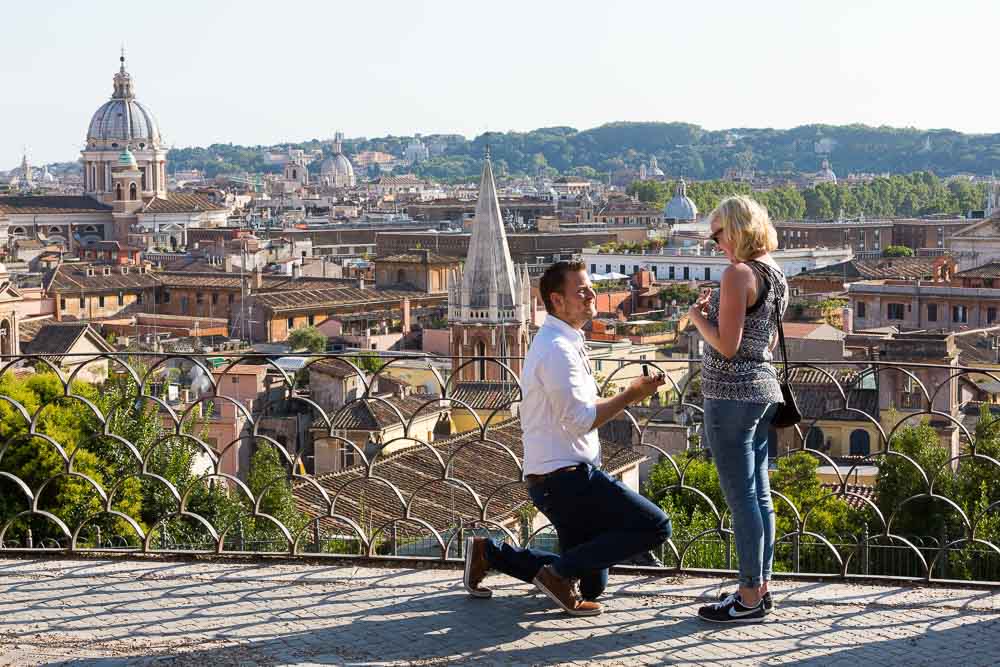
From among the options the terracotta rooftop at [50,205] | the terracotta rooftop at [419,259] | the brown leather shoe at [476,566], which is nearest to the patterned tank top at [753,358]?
the brown leather shoe at [476,566]

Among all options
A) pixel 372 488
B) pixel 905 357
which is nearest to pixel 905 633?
pixel 372 488

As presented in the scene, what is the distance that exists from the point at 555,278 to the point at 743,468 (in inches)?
23.4

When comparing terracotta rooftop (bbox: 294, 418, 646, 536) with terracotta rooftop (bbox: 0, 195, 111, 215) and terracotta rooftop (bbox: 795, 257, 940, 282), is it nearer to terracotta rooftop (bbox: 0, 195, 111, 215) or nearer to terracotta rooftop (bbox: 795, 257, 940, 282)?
terracotta rooftop (bbox: 795, 257, 940, 282)

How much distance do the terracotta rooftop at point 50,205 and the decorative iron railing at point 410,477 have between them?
204 ft

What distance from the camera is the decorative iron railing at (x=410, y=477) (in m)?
4.64

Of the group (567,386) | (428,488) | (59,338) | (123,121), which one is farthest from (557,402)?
(123,121)

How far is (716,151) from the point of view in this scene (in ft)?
595

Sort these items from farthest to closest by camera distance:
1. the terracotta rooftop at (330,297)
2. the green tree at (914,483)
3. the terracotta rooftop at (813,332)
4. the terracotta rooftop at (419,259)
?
the terracotta rooftop at (419,259) → the terracotta rooftop at (330,297) → the terracotta rooftop at (813,332) → the green tree at (914,483)

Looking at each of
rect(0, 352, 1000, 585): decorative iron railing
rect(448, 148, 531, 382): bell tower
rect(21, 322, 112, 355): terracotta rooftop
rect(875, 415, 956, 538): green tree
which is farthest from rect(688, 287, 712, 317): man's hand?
rect(448, 148, 531, 382): bell tower

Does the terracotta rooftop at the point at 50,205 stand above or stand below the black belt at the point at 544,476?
above

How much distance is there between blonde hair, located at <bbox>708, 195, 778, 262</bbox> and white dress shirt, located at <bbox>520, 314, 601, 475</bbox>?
409 mm

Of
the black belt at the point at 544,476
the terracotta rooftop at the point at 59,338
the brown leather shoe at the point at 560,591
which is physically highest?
the black belt at the point at 544,476

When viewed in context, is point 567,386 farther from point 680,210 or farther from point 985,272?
point 680,210

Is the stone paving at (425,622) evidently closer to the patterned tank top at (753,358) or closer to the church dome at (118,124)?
the patterned tank top at (753,358)
